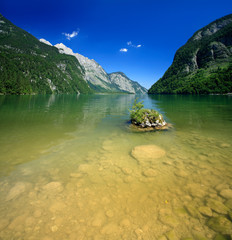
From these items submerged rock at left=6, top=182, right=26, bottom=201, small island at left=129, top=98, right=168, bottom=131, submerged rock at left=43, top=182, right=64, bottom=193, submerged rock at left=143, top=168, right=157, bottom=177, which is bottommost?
submerged rock at left=6, top=182, right=26, bottom=201

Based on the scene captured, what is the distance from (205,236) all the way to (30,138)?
1291 centimetres

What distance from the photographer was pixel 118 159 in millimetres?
8078

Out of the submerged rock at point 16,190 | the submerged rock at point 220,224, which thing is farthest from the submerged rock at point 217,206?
the submerged rock at point 16,190

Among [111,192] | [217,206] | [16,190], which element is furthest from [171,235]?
[16,190]

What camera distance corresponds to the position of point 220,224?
3877 mm

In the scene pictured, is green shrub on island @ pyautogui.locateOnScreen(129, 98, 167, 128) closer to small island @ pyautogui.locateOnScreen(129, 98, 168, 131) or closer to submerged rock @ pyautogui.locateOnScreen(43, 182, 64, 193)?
small island @ pyautogui.locateOnScreen(129, 98, 168, 131)

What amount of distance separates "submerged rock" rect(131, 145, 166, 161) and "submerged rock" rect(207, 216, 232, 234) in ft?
13.7

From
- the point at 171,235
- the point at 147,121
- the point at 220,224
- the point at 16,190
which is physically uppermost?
the point at 147,121

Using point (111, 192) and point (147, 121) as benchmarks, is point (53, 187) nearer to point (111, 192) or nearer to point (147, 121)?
point (111, 192)

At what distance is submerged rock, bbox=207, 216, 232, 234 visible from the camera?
145 inches

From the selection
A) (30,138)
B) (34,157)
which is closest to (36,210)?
(34,157)

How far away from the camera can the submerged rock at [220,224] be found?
3689 millimetres

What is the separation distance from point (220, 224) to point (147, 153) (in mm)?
5057

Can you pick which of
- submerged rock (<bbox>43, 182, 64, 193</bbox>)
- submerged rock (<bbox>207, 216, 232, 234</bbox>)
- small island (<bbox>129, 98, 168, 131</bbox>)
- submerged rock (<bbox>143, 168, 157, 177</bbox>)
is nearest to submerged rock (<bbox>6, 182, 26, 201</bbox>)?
submerged rock (<bbox>43, 182, 64, 193</bbox>)
